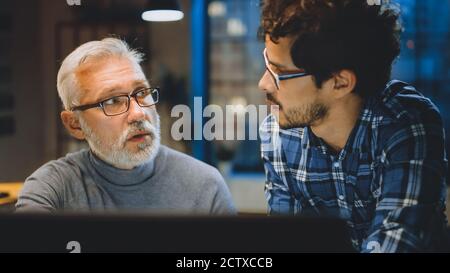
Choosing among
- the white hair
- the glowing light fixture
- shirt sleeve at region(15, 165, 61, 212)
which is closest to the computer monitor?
shirt sleeve at region(15, 165, 61, 212)

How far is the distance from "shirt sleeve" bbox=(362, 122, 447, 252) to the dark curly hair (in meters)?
0.31

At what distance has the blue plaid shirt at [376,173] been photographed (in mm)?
2318

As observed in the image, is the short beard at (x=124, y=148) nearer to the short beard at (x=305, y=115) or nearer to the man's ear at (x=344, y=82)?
the short beard at (x=305, y=115)

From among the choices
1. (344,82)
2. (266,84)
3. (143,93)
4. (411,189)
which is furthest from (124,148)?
(411,189)

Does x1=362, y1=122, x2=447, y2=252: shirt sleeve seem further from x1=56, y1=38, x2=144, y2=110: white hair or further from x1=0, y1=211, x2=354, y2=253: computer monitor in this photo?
x1=56, y1=38, x2=144, y2=110: white hair

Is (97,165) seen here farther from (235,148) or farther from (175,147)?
(235,148)

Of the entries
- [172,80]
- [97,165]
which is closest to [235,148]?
[172,80]

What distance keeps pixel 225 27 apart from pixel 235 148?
634 mm

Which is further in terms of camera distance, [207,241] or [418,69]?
[207,241]

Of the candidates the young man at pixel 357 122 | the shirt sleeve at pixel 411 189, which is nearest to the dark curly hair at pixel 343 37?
the young man at pixel 357 122

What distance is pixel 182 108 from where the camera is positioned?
8.46 ft

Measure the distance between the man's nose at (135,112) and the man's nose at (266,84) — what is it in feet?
2.05
